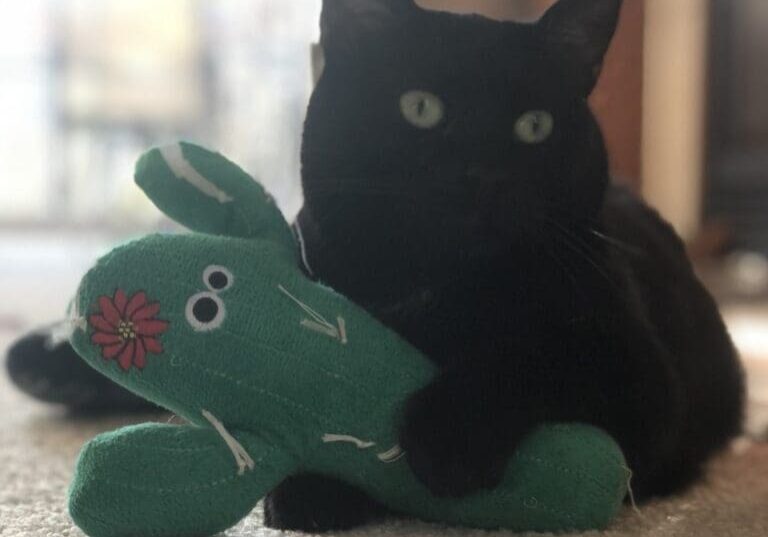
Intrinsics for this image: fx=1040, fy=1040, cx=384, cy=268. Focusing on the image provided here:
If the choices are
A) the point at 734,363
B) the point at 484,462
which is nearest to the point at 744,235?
the point at 734,363

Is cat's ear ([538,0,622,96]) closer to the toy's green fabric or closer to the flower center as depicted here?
the toy's green fabric

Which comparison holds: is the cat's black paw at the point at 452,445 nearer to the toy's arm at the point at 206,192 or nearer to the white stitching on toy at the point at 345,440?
the white stitching on toy at the point at 345,440

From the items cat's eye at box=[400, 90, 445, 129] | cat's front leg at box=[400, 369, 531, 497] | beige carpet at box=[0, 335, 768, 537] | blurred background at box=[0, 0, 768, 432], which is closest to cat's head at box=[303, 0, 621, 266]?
cat's eye at box=[400, 90, 445, 129]

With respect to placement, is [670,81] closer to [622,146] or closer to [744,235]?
[744,235]

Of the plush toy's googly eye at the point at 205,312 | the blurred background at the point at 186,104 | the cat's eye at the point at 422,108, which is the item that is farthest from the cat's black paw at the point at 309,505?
the blurred background at the point at 186,104

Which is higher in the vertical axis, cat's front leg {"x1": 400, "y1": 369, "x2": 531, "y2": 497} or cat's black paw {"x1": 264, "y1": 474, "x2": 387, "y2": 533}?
cat's front leg {"x1": 400, "y1": 369, "x2": 531, "y2": 497}

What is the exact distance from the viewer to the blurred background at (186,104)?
9.93ft

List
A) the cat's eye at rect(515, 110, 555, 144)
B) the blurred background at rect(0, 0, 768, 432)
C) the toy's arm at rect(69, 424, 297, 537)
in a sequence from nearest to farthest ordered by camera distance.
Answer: the toy's arm at rect(69, 424, 297, 537)
the cat's eye at rect(515, 110, 555, 144)
the blurred background at rect(0, 0, 768, 432)

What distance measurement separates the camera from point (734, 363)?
39.3 inches

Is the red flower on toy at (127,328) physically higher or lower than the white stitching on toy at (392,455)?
higher

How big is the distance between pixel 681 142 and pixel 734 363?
219 centimetres

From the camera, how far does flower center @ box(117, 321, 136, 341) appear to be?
0.65 meters

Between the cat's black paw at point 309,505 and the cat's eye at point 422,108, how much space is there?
10.0 inches

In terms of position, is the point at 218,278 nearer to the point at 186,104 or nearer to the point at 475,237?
the point at 475,237
